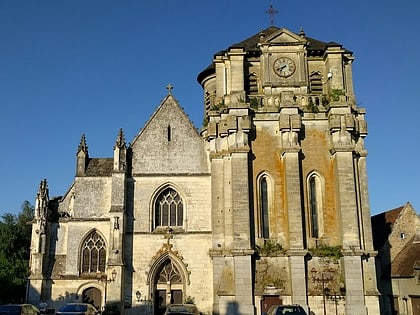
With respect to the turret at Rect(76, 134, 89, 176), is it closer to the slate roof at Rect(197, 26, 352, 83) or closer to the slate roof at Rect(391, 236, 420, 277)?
the slate roof at Rect(197, 26, 352, 83)

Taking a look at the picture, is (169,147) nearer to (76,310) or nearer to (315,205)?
(315,205)

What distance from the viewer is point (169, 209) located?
30.3 m

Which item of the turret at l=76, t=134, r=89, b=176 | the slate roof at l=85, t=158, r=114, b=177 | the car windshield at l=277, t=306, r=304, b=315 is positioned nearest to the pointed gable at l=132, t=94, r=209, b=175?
the slate roof at l=85, t=158, r=114, b=177

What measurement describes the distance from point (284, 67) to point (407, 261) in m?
13.8

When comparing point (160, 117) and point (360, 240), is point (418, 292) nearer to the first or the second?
point (360, 240)

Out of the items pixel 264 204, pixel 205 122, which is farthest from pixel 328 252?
pixel 205 122

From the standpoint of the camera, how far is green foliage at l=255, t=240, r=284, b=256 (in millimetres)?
26469

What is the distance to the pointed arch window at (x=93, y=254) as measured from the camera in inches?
1172

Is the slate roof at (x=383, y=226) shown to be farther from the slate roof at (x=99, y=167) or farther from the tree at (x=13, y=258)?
the tree at (x=13, y=258)

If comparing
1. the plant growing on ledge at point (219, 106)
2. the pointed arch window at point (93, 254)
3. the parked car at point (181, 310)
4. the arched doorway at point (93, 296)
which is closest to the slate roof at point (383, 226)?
the plant growing on ledge at point (219, 106)

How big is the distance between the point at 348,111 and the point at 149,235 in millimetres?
13462

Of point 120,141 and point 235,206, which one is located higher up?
point 120,141

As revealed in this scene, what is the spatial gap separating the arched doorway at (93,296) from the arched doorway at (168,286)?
3.32 meters

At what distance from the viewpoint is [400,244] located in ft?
104
